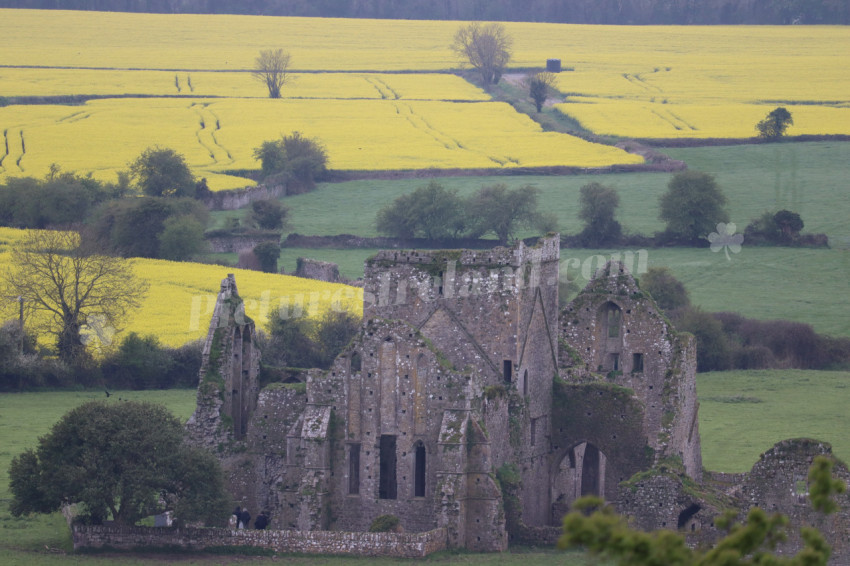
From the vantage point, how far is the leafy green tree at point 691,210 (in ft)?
332

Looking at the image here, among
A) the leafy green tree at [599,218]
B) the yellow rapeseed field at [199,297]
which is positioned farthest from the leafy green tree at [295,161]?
the yellow rapeseed field at [199,297]

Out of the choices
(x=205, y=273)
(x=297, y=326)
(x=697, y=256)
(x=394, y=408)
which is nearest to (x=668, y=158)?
(x=697, y=256)

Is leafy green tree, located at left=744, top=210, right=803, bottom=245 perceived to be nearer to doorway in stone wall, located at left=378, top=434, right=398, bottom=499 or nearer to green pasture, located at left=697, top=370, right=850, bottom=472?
green pasture, located at left=697, top=370, right=850, bottom=472

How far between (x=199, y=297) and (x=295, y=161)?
141 feet

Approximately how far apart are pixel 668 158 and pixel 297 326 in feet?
195

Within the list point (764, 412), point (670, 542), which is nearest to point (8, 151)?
point (764, 412)

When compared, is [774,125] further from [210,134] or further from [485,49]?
[485,49]

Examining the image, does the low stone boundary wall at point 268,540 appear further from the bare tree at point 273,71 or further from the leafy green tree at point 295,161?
the bare tree at point 273,71

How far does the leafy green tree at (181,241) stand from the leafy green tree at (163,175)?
54.0 feet

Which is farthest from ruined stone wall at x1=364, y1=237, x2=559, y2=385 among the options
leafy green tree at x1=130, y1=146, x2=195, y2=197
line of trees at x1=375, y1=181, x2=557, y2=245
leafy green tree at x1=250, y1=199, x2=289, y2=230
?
leafy green tree at x1=130, y1=146, x2=195, y2=197

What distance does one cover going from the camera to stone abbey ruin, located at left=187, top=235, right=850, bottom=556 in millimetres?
41938

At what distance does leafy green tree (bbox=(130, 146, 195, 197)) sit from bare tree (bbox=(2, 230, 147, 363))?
33.2m

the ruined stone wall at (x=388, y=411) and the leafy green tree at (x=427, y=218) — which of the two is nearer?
the ruined stone wall at (x=388, y=411)

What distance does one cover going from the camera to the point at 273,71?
164625 mm
